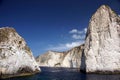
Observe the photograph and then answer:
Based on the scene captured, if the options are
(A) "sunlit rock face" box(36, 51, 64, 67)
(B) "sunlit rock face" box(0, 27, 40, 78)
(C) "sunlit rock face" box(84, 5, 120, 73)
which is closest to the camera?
(B) "sunlit rock face" box(0, 27, 40, 78)

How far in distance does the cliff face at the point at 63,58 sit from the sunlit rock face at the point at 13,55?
76.1 metres

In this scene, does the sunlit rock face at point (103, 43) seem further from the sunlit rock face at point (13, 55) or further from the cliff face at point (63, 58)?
the cliff face at point (63, 58)

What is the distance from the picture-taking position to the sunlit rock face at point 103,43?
64750 mm

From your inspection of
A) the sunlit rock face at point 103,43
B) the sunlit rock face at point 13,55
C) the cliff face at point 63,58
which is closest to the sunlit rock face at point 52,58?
the cliff face at point 63,58

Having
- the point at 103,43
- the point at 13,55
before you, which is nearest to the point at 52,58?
the point at 103,43

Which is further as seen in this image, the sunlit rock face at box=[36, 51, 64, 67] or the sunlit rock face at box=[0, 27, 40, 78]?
the sunlit rock face at box=[36, 51, 64, 67]

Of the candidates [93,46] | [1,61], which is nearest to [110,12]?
[93,46]

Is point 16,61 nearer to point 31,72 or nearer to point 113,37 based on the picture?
point 31,72

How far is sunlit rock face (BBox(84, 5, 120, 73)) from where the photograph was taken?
212ft

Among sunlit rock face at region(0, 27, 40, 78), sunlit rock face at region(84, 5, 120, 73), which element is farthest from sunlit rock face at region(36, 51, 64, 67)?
sunlit rock face at region(0, 27, 40, 78)

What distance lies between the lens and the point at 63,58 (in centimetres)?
16850

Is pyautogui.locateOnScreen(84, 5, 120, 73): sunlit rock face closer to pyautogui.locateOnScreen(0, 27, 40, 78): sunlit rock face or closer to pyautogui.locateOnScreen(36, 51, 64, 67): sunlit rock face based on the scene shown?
pyautogui.locateOnScreen(0, 27, 40, 78): sunlit rock face

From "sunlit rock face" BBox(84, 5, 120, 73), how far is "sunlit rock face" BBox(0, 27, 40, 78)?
1873 cm

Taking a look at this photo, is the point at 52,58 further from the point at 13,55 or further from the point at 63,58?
the point at 13,55
